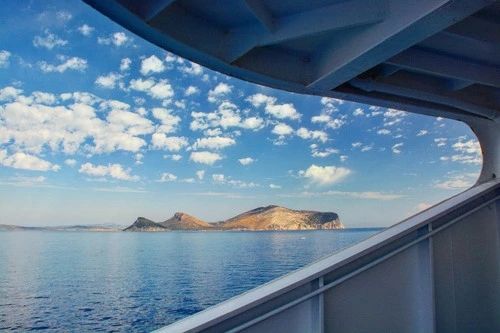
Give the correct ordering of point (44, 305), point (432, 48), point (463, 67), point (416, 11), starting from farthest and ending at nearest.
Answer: point (44, 305) → point (463, 67) → point (432, 48) → point (416, 11)

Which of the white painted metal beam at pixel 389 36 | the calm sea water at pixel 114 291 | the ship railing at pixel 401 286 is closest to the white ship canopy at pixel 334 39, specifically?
the white painted metal beam at pixel 389 36

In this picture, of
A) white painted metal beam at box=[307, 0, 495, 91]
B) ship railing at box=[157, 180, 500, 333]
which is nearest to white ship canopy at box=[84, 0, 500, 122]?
white painted metal beam at box=[307, 0, 495, 91]

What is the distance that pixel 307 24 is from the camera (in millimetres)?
1826

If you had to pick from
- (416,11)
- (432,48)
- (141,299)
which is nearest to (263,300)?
(416,11)

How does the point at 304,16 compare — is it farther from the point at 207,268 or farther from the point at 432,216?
the point at 207,268

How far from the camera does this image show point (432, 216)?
2447 mm

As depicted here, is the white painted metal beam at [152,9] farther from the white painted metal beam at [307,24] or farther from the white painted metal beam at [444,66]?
the white painted metal beam at [444,66]

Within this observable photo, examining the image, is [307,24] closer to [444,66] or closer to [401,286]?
[444,66]

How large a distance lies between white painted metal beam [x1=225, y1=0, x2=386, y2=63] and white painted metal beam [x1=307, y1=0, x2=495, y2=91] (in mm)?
86

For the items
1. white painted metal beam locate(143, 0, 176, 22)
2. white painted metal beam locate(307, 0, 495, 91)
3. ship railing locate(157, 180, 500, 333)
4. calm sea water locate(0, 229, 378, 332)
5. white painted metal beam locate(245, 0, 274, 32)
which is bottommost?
calm sea water locate(0, 229, 378, 332)

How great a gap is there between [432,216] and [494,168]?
3.53ft

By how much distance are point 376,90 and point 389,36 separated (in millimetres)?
888

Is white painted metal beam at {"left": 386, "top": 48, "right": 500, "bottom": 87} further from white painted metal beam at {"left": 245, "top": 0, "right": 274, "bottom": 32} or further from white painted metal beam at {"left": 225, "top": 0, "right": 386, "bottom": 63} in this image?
white painted metal beam at {"left": 245, "top": 0, "right": 274, "bottom": 32}

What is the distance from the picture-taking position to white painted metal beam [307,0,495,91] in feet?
4.63
